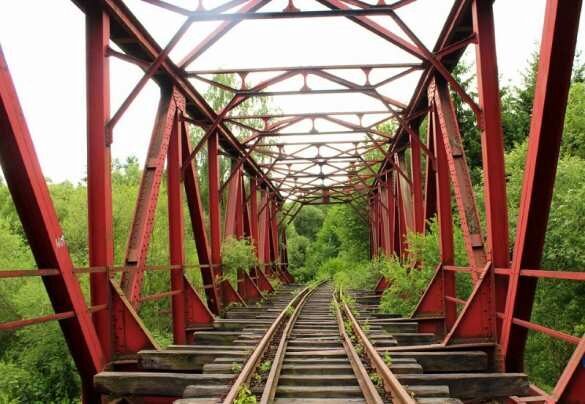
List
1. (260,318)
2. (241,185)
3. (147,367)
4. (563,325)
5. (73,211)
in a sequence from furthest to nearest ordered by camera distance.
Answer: (73,211) → (241,185) → (260,318) → (563,325) → (147,367)

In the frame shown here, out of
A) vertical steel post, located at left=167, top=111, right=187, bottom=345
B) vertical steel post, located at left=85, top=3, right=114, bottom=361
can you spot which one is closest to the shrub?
vertical steel post, located at left=167, top=111, right=187, bottom=345

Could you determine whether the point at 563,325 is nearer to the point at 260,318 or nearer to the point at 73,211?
the point at 260,318

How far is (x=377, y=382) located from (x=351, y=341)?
8.16ft

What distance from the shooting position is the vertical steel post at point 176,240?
969cm

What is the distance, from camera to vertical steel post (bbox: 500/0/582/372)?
443 centimetres


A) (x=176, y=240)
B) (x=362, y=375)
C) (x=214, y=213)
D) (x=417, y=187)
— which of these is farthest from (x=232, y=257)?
(x=362, y=375)

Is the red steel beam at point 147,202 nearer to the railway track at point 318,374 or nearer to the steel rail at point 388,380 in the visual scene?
the railway track at point 318,374

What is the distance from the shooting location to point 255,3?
26.8ft

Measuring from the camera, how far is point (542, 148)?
4.96m

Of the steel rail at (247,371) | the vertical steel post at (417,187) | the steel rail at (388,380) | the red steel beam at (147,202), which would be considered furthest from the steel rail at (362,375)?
the vertical steel post at (417,187)

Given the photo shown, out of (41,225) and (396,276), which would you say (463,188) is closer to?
(396,276)

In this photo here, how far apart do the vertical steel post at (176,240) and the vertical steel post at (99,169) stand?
9.78 ft

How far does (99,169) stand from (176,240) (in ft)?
10.8

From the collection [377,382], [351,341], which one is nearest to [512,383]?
[377,382]
